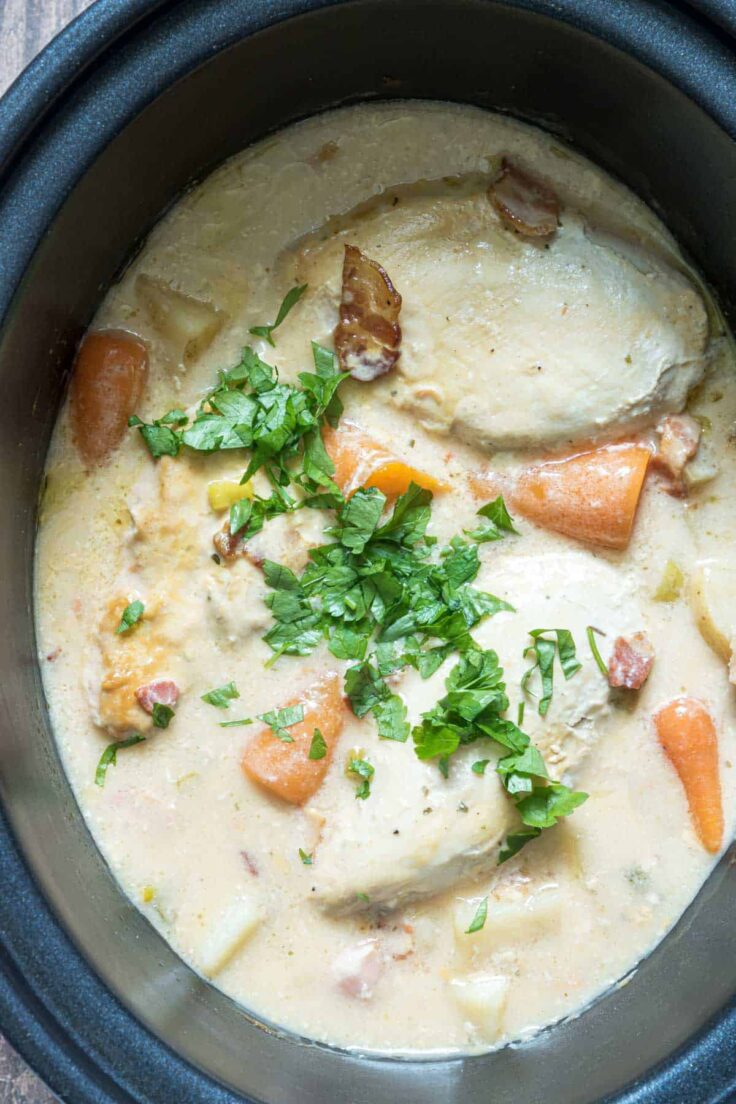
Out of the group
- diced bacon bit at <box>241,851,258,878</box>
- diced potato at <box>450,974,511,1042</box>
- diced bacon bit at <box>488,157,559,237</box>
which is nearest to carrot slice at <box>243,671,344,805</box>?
diced bacon bit at <box>241,851,258,878</box>

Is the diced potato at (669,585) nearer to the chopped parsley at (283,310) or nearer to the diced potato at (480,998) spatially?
the diced potato at (480,998)

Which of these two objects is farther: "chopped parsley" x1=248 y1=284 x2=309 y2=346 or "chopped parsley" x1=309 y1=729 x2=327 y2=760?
"chopped parsley" x1=248 y1=284 x2=309 y2=346

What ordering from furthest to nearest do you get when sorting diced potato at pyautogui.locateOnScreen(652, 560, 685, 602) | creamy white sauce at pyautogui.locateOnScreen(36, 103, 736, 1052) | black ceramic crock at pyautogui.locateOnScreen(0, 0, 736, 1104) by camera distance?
diced potato at pyautogui.locateOnScreen(652, 560, 685, 602)
creamy white sauce at pyautogui.locateOnScreen(36, 103, 736, 1052)
black ceramic crock at pyautogui.locateOnScreen(0, 0, 736, 1104)

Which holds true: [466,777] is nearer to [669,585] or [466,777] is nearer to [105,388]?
[669,585]

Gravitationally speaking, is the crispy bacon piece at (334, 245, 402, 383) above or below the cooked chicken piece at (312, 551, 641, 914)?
above

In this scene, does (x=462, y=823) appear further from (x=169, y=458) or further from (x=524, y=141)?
(x=524, y=141)

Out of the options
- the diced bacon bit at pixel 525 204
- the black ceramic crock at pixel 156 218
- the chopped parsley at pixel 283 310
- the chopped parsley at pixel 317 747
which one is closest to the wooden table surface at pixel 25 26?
the black ceramic crock at pixel 156 218

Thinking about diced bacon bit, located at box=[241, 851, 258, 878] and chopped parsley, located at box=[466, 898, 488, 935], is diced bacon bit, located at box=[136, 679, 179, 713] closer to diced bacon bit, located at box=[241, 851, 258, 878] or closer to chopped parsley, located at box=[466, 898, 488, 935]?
diced bacon bit, located at box=[241, 851, 258, 878]
